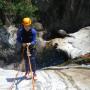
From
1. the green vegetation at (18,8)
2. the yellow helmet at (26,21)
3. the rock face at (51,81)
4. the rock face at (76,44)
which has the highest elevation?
the green vegetation at (18,8)

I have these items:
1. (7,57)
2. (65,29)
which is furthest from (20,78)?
(65,29)

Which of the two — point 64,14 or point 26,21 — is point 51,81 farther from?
point 64,14

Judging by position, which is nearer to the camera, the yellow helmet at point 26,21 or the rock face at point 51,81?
the yellow helmet at point 26,21

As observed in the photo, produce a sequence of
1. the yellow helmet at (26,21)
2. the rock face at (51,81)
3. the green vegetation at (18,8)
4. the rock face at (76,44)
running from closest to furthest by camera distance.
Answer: the yellow helmet at (26,21) < the rock face at (51,81) < the rock face at (76,44) < the green vegetation at (18,8)

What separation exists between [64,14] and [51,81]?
15421 millimetres

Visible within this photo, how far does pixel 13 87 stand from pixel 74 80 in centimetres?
200

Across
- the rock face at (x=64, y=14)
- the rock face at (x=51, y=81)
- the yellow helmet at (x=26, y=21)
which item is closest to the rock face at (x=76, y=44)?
the rock face at (x=64, y=14)

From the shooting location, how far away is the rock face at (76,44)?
16780 millimetres

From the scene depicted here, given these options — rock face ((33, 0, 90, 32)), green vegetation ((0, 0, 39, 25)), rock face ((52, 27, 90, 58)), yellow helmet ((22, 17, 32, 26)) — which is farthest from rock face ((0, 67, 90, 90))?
rock face ((33, 0, 90, 32))

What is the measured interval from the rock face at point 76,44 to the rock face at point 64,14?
12.7 feet

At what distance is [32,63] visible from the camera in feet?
33.4

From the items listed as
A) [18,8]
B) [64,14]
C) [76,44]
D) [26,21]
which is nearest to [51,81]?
[26,21]

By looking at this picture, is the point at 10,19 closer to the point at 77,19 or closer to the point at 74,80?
the point at 77,19

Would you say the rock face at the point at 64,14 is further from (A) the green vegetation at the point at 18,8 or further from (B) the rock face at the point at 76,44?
(B) the rock face at the point at 76,44
